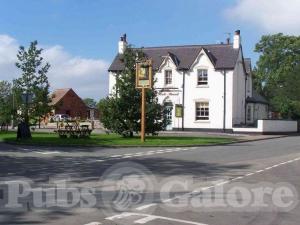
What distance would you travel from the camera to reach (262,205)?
10398 mm

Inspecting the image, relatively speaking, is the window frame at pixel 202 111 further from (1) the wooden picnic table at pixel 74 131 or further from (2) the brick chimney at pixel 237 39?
(1) the wooden picnic table at pixel 74 131

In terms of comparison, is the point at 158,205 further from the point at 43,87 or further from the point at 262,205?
the point at 43,87

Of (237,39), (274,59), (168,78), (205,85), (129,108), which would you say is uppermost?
(274,59)

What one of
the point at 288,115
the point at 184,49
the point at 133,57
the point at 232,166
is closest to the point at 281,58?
the point at 288,115

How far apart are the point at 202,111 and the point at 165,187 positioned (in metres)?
41.9

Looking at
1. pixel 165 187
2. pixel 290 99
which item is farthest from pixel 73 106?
pixel 165 187

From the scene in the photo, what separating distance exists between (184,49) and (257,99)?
1095cm

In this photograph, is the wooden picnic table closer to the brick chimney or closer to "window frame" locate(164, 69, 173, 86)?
"window frame" locate(164, 69, 173, 86)

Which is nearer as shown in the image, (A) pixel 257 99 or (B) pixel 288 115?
(A) pixel 257 99

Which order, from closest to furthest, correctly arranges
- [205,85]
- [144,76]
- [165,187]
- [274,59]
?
1. [165,187]
2. [144,76]
3. [205,85]
4. [274,59]

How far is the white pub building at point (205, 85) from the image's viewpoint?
53.2 m

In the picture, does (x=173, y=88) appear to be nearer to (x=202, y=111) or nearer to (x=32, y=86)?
(x=202, y=111)

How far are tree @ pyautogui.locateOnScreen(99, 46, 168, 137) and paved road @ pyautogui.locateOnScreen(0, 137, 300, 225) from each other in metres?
14.0

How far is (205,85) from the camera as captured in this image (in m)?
54.1
